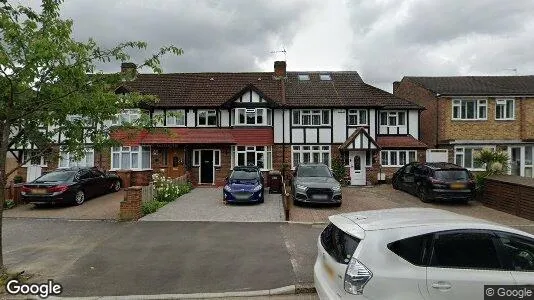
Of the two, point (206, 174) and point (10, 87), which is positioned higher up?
point (10, 87)

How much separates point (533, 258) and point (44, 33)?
7700mm

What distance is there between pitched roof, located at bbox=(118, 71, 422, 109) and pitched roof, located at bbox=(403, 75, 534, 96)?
3.31 metres

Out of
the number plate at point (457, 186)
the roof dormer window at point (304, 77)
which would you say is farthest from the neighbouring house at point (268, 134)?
the number plate at point (457, 186)

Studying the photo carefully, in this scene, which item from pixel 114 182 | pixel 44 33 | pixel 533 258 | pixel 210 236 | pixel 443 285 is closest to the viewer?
pixel 443 285

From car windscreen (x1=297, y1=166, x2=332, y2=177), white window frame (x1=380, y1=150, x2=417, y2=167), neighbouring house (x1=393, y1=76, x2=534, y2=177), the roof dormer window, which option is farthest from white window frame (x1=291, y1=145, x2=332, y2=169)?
neighbouring house (x1=393, y1=76, x2=534, y2=177)

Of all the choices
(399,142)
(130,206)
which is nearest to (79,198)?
(130,206)

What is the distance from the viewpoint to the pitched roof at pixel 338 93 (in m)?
21.3

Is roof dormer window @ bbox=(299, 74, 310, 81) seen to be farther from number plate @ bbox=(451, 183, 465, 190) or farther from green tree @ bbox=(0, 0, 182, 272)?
green tree @ bbox=(0, 0, 182, 272)

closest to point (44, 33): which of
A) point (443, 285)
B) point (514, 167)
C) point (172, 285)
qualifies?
point (172, 285)

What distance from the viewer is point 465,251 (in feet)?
11.9

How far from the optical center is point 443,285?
11.3 feet

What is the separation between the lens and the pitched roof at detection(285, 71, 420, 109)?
21.3m

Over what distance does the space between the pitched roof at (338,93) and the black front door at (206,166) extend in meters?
5.72

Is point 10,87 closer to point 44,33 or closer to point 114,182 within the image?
Result: point 44,33
